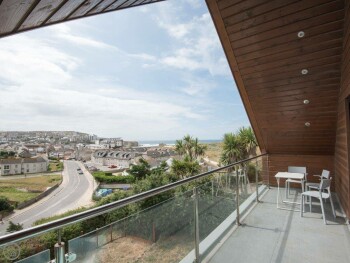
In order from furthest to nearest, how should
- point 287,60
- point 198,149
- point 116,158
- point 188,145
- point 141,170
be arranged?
point 116,158 < point 141,170 < point 188,145 < point 198,149 < point 287,60

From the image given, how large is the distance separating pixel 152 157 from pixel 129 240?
62.8 metres

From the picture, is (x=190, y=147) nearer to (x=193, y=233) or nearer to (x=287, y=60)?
(x=287, y=60)

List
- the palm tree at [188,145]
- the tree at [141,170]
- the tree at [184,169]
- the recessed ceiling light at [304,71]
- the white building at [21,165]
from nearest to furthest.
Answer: the recessed ceiling light at [304,71], the tree at [184,169], the palm tree at [188,145], the tree at [141,170], the white building at [21,165]

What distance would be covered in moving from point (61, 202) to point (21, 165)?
29.0 metres

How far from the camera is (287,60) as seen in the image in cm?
445

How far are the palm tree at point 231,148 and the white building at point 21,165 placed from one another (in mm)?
64046

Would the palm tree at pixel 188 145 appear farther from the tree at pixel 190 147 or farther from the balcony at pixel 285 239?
the balcony at pixel 285 239

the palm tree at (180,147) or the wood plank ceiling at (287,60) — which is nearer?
the wood plank ceiling at (287,60)

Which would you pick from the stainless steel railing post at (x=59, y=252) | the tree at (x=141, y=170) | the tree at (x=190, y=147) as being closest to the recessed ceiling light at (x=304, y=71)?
the stainless steel railing post at (x=59, y=252)

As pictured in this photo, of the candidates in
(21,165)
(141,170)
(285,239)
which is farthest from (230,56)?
(21,165)

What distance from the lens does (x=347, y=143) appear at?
417cm

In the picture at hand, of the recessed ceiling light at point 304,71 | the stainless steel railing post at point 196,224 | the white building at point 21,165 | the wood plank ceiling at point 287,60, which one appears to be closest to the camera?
the stainless steel railing post at point 196,224

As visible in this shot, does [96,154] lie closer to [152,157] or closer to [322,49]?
[152,157]

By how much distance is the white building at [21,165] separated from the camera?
63125mm
